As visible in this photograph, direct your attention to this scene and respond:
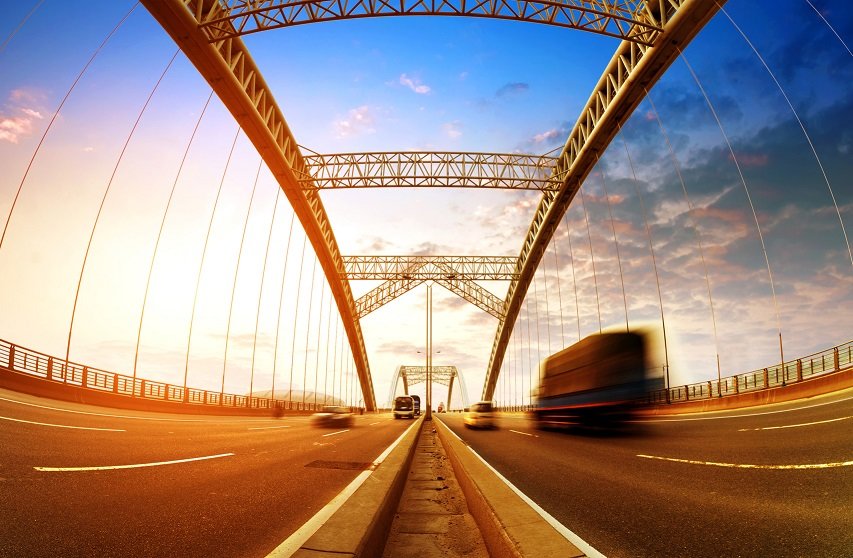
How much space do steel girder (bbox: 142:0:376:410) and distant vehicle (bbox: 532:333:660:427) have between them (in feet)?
65.6

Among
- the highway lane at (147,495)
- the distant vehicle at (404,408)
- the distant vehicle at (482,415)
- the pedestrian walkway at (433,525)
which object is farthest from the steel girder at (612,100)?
the highway lane at (147,495)

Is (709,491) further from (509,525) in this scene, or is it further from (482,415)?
(482,415)

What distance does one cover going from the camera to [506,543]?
10.4 ft

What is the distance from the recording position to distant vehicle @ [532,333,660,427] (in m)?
15.6

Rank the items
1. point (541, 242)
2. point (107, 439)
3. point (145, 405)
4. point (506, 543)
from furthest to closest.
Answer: point (541, 242)
point (145, 405)
point (107, 439)
point (506, 543)

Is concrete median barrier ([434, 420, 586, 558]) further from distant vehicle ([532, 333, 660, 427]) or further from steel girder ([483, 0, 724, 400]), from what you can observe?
steel girder ([483, 0, 724, 400])

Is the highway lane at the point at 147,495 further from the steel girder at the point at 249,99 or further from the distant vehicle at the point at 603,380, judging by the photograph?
the steel girder at the point at 249,99

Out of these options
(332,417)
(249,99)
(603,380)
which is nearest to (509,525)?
(603,380)

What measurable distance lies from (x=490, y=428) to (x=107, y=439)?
64.0ft

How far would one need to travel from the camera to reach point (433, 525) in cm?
481

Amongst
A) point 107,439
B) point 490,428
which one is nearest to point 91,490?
point 107,439

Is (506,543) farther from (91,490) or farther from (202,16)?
(202,16)

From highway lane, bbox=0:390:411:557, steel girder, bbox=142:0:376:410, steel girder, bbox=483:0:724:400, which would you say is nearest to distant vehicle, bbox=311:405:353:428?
steel girder, bbox=142:0:376:410

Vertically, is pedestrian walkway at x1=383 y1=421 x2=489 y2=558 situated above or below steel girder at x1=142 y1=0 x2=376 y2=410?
below
